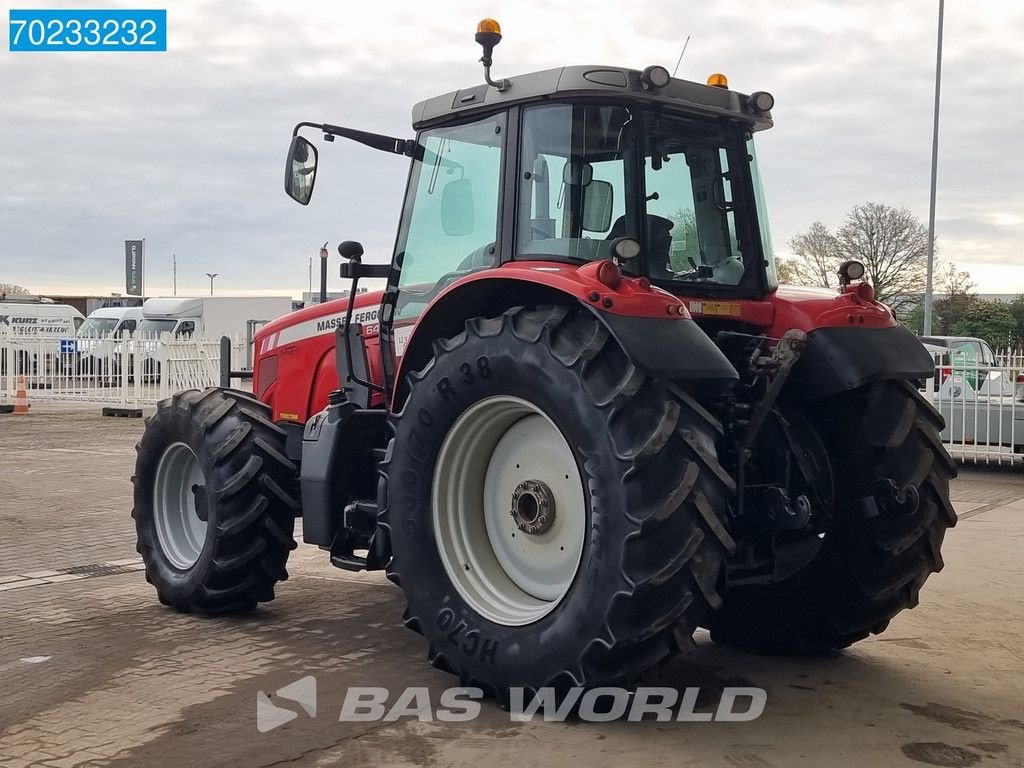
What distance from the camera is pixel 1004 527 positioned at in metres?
10.0

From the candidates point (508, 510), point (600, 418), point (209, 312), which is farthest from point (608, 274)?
point (209, 312)

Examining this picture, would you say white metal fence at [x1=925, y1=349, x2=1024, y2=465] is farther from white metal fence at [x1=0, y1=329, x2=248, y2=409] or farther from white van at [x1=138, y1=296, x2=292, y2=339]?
white van at [x1=138, y1=296, x2=292, y2=339]

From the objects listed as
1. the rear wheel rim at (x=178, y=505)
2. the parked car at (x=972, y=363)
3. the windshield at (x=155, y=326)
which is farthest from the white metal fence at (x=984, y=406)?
the windshield at (x=155, y=326)

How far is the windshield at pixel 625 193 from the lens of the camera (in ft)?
16.4

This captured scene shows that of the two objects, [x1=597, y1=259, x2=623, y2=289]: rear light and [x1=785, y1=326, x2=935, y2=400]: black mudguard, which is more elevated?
[x1=597, y1=259, x2=623, y2=289]: rear light

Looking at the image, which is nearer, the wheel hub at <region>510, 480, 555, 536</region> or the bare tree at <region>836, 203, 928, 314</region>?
the wheel hub at <region>510, 480, 555, 536</region>

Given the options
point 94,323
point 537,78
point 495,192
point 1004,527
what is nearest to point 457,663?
point 495,192

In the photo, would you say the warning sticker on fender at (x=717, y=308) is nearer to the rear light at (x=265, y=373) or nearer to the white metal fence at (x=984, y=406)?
the rear light at (x=265, y=373)

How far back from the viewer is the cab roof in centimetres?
498

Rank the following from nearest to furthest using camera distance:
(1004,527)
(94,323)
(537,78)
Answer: (537,78) < (1004,527) < (94,323)

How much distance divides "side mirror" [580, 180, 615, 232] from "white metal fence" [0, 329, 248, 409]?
18.4m

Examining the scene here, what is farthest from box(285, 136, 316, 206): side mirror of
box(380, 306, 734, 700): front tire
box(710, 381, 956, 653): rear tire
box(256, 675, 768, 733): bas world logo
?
box(710, 381, 956, 653): rear tire

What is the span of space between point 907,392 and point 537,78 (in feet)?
7.15

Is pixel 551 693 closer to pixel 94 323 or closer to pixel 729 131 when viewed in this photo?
pixel 729 131
